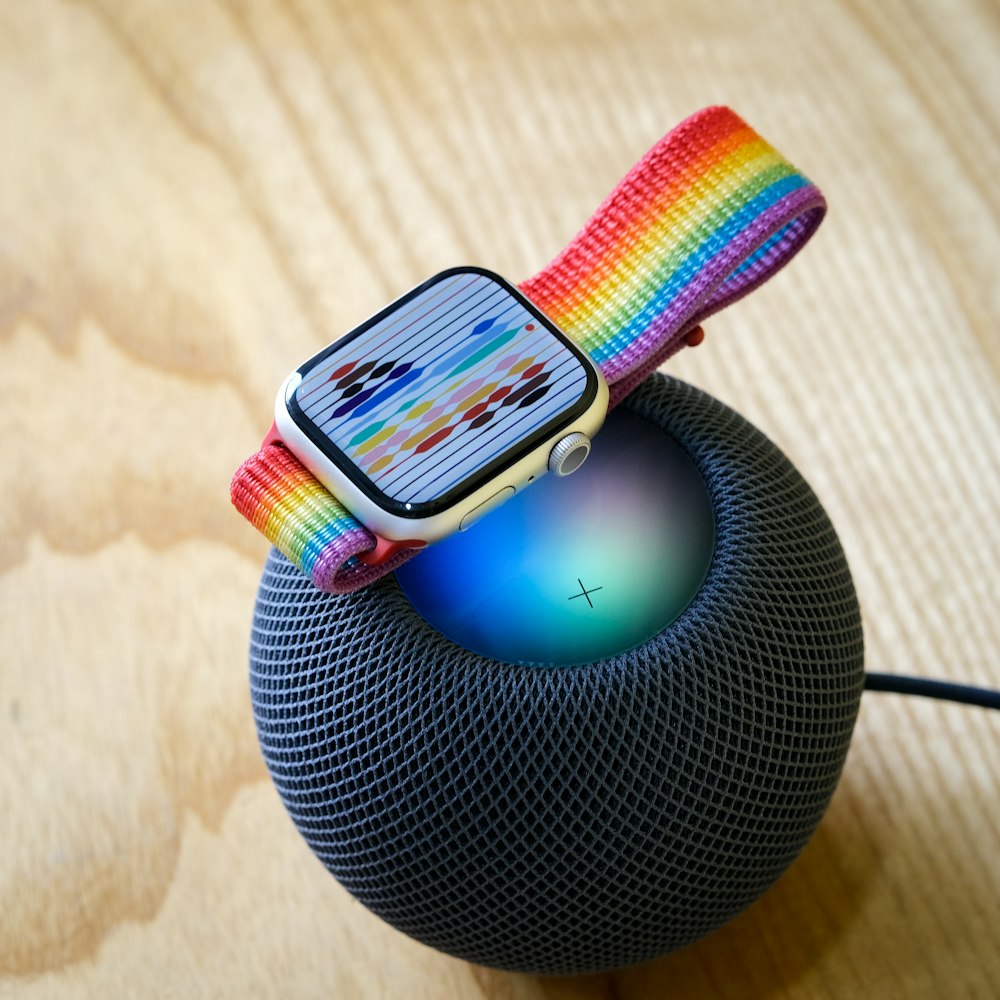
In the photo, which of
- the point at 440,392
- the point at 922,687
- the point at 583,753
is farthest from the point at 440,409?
the point at 922,687

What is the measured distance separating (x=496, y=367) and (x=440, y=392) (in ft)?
0.06

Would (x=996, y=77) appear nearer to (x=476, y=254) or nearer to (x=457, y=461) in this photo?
(x=476, y=254)

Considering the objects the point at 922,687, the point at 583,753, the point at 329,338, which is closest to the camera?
the point at 583,753

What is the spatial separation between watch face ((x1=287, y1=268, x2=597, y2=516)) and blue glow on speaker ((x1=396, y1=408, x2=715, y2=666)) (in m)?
0.04

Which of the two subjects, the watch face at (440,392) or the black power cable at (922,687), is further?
the black power cable at (922,687)

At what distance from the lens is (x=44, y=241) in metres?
0.71

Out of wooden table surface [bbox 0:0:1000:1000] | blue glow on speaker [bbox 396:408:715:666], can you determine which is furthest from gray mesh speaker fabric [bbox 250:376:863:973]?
→ wooden table surface [bbox 0:0:1000:1000]

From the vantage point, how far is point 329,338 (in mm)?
673

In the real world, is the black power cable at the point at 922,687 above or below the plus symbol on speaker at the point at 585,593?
below

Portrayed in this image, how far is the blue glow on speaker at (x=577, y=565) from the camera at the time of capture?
0.41 metres

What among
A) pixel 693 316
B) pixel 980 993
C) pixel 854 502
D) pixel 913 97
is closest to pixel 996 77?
pixel 913 97

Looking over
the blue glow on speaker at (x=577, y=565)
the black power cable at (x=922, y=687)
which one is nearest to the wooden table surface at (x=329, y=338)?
the black power cable at (x=922, y=687)

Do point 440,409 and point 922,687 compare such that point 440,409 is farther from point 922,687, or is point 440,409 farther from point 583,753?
point 922,687

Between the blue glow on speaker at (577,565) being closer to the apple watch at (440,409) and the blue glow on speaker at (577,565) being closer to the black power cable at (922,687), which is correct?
the apple watch at (440,409)
